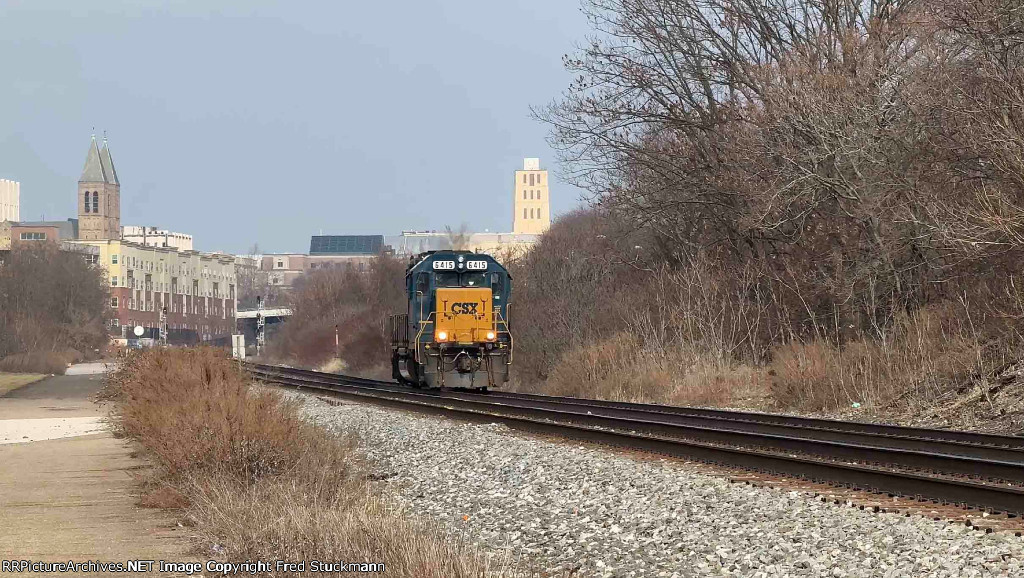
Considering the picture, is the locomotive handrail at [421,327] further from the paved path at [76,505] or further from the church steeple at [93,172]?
the church steeple at [93,172]

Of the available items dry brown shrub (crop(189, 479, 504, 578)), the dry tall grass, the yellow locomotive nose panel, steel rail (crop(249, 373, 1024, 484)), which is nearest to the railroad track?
steel rail (crop(249, 373, 1024, 484))

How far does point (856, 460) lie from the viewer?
14.4 metres

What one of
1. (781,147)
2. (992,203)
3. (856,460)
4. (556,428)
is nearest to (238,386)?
(556,428)

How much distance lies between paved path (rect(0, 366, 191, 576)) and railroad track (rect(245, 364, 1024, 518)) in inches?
254

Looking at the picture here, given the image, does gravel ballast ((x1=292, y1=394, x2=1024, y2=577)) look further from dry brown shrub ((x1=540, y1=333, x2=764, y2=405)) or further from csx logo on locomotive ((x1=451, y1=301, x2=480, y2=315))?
csx logo on locomotive ((x1=451, y1=301, x2=480, y2=315))

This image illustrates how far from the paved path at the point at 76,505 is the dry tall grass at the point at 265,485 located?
0.39 m

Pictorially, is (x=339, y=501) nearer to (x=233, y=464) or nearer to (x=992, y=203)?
(x=233, y=464)

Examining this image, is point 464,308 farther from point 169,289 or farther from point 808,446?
point 169,289

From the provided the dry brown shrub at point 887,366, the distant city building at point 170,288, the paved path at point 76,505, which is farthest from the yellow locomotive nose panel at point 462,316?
the distant city building at point 170,288

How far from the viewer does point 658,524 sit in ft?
34.3

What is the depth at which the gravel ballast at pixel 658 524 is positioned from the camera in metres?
8.63

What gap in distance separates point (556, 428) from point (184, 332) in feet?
457

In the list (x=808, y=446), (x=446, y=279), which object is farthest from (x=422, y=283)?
(x=808, y=446)

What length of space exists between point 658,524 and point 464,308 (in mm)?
21362
